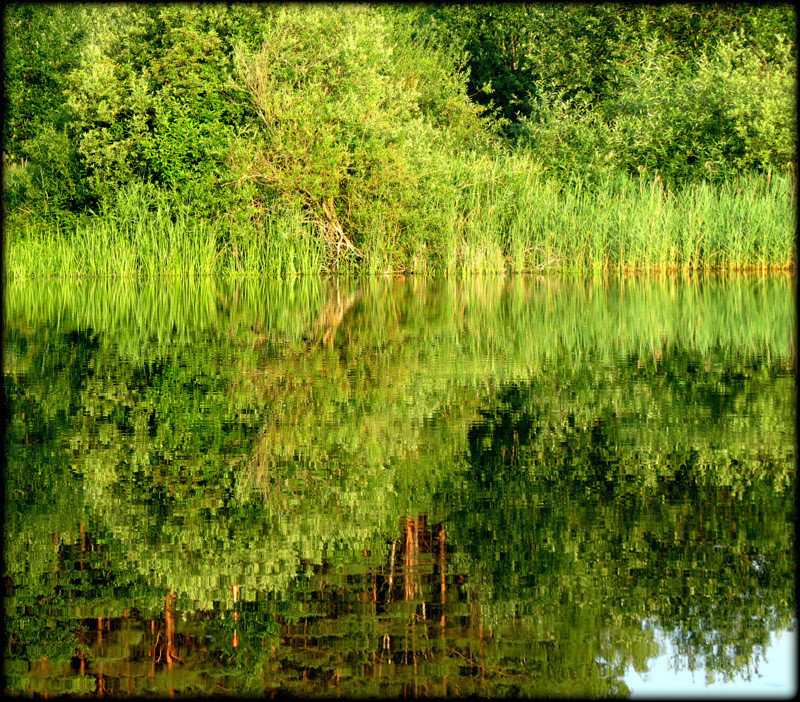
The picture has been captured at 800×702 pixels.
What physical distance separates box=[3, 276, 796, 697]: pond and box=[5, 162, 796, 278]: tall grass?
11032 mm

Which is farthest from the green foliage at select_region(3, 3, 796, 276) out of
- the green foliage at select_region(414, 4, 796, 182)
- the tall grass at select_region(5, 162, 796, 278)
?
the green foliage at select_region(414, 4, 796, 182)

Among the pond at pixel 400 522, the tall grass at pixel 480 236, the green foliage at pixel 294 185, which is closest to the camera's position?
the pond at pixel 400 522

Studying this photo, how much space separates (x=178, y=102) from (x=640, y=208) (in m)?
8.68

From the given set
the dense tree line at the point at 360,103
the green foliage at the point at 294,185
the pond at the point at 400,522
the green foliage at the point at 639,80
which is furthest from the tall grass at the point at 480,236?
the pond at the point at 400,522

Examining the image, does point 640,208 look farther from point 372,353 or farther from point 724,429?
point 724,429

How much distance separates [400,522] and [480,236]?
1617 cm

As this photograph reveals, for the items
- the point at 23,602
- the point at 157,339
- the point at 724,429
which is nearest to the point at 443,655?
the point at 23,602

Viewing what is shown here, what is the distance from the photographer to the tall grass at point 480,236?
777 inches

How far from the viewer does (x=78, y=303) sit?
47.9 feet

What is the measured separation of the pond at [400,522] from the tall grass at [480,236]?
11.0 meters

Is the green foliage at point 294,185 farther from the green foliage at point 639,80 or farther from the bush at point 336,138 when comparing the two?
the green foliage at point 639,80

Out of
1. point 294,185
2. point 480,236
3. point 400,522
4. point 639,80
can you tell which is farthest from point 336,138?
point 400,522

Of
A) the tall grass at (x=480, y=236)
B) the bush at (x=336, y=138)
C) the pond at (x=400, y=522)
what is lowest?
the pond at (x=400, y=522)

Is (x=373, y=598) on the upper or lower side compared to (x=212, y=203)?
lower
